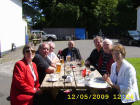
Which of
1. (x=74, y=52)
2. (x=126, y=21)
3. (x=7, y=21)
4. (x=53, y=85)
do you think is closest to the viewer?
(x=53, y=85)

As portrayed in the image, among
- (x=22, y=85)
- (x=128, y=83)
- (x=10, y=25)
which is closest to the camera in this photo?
(x=128, y=83)

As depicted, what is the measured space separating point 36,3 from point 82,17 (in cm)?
990

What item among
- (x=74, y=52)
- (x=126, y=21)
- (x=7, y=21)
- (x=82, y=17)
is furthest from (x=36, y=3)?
(x=74, y=52)

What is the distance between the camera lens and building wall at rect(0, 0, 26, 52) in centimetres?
1417

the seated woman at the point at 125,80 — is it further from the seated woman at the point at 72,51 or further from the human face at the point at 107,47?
the seated woman at the point at 72,51

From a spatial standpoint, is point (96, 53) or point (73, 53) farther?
point (73, 53)

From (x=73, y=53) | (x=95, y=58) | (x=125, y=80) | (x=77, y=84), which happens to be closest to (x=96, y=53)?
(x=95, y=58)

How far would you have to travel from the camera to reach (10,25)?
53.7 ft

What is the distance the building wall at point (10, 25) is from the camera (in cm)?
1417

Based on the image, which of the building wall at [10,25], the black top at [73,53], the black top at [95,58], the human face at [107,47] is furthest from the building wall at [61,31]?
the human face at [107,47]

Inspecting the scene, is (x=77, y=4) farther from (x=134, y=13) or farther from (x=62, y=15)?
(x=134, y=13)

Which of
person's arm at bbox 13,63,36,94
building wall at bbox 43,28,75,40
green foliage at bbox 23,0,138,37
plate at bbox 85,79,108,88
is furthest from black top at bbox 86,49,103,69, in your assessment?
building wall at bbox 43,28,75,40

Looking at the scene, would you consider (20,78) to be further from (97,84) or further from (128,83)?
(128,83)

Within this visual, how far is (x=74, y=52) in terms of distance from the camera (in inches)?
260
